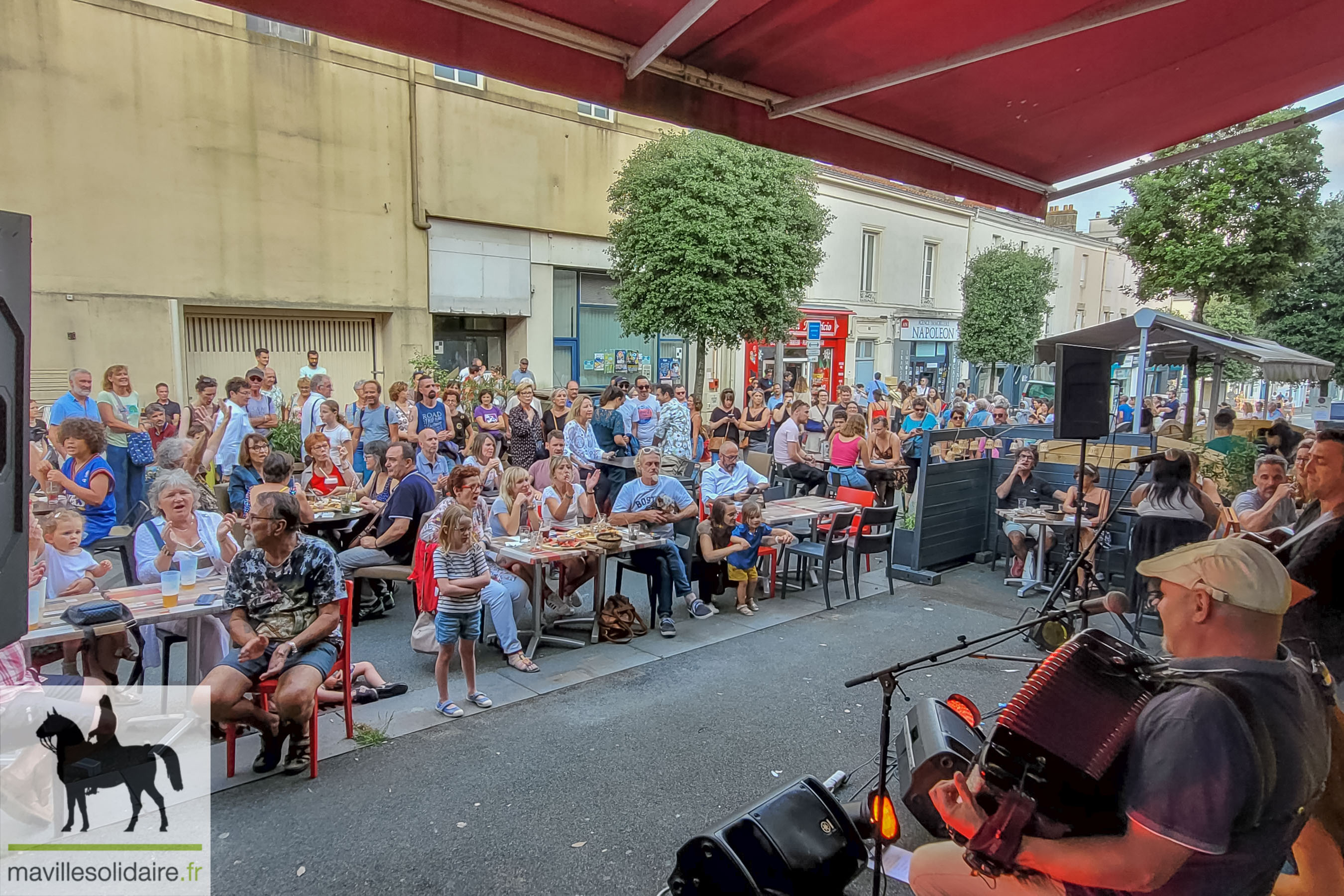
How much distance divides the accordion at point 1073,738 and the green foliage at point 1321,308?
88.8ft

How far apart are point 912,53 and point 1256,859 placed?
2813 mm

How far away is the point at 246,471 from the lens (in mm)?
6562

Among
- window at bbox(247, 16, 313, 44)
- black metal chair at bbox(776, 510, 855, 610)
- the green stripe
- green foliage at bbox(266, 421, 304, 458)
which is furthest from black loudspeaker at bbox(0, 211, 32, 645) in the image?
window at bbox(247, 16, 313, 44)

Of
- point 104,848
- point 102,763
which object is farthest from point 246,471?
point 104,848

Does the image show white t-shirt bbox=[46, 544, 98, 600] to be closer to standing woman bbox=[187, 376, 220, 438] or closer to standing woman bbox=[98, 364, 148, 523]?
standing woman bbox=[98, 364, 148, 523]

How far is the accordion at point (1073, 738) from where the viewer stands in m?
1.84

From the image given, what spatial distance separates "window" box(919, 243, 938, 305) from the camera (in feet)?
94.3

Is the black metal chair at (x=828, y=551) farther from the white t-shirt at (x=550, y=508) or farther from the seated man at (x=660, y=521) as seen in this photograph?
the white t-shirt at (x=550, y=508)

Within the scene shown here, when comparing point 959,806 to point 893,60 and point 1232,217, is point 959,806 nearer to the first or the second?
point 893,60

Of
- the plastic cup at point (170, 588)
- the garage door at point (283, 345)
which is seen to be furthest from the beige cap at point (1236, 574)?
the garage door at point (283, 345)

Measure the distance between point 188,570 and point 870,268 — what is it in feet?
82.3

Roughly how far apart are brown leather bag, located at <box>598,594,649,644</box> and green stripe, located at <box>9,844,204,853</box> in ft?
10.6

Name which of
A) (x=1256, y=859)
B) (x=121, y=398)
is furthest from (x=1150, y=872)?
(x=121, y=398)

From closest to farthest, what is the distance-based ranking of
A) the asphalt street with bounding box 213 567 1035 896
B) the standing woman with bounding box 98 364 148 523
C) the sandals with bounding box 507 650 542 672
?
→ the asphalt street with bounding box 213 567 1035 896 < the sandals with bounding box 507 650 542 672 < the standing woman with bounding box 98 364 148 523
